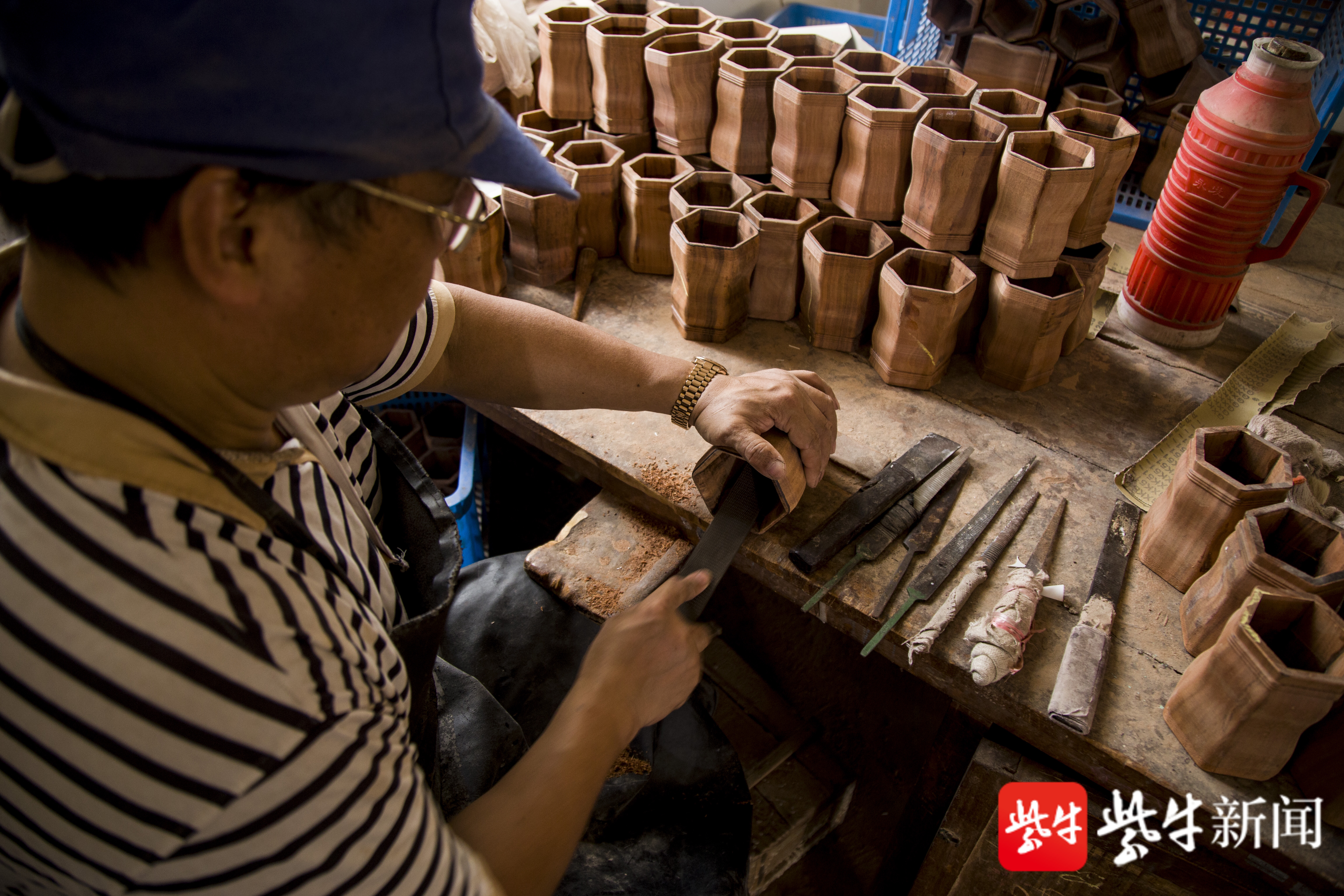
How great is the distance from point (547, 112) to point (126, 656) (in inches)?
96.3

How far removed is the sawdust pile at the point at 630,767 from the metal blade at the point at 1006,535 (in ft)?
2.78

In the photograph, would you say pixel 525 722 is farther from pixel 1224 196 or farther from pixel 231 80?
pixel 1224 196

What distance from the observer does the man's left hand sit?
1675 millimetres

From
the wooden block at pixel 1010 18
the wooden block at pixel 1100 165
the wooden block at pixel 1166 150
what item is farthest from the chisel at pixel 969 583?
the wooden block at pixel 1010 18

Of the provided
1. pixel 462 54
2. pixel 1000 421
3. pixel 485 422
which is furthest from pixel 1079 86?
pixel 462 54

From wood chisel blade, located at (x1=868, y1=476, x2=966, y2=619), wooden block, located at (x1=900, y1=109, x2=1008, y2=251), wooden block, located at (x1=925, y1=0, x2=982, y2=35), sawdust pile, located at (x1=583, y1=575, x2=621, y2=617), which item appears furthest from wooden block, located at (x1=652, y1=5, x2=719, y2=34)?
sawdust pile, located at (x1=583, y1=575, x2=621, y2=617)

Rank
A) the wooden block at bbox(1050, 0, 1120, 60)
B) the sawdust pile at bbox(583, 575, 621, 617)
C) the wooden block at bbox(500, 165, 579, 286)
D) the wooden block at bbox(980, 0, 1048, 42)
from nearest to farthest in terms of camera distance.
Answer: the sawdust pile at bbox(583, 575, 621, 617), the wooden block at bbox(500, 165, 579, 286), the wooden block at bbox(1050, 0, 1120, 60), the wooden block at bbox(980, 0, 1048, 42)

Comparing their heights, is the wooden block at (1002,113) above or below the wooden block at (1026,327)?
above

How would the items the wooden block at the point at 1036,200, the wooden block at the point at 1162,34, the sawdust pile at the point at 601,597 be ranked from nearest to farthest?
the sawdust pile at the point at 601,597
the wooden block at the point at 1036,200
the wooden block at the point at 1162,34

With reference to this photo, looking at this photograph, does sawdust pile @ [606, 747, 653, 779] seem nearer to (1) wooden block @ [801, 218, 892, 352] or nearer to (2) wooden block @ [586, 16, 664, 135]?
(1) wooden block @ [801, 218, 892, 352]

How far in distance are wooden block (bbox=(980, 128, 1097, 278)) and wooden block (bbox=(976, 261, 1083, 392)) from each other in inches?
2.0

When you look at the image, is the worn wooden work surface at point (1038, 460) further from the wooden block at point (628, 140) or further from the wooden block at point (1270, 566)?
the wooden block at point (628, 140)

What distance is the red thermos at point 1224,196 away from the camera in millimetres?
1967

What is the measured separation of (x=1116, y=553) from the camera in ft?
5.68
